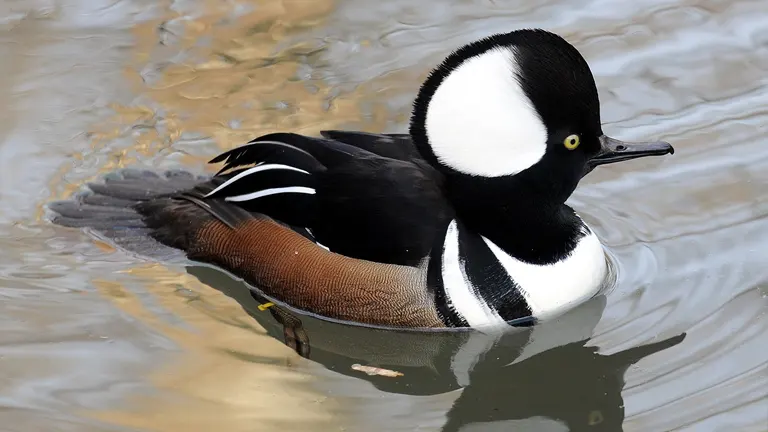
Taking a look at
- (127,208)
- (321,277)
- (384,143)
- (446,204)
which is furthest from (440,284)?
(127,208)

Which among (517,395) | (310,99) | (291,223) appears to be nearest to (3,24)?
(310,99)

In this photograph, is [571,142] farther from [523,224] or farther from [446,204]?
[446,204]

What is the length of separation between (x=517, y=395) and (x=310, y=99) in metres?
2.96

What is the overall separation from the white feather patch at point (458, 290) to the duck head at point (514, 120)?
23 centimetres

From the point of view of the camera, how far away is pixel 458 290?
5176 mm

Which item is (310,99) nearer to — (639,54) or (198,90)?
(198,90)

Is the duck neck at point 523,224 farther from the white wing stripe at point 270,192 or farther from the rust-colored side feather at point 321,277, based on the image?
the white wing stripe at point 270,192

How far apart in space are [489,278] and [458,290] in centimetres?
16

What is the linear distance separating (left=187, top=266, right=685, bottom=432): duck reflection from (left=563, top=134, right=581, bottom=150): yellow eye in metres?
0.90

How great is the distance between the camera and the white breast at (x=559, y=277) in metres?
5.27

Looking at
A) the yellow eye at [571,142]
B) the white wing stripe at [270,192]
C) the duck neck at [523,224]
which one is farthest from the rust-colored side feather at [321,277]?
the yellow eye at [571,142]

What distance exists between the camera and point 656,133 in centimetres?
686

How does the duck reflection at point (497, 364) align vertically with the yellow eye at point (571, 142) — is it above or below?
below

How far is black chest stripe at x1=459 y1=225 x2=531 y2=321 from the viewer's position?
5.17 meters
